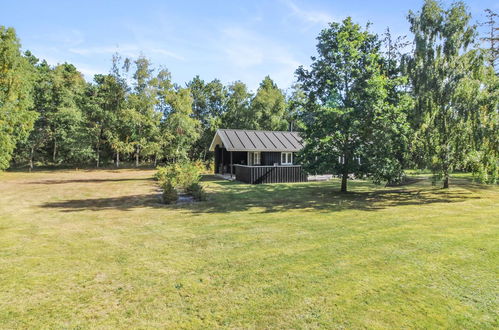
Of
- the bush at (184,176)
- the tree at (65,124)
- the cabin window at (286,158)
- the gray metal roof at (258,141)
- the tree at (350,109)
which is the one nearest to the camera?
the tree at (350,109)

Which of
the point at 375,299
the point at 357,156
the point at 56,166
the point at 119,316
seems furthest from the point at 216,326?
the point at 56,166

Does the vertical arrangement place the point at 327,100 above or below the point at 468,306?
above

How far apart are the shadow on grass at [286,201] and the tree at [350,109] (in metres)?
1.57

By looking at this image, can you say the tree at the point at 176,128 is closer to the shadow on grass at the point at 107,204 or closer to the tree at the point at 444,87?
the shadow on grass at the point at 107,204

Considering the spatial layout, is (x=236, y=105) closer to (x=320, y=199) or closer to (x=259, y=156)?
(x=259, y=156)

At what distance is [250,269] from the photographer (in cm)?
572

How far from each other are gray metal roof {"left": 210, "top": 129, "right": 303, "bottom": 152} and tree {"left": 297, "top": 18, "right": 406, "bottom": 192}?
8.34 m

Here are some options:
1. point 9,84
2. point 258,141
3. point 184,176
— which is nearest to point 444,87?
point 258,141

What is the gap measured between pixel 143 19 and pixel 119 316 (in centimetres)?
1223

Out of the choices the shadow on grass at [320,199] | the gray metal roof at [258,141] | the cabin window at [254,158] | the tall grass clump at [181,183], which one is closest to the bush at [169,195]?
the tall grass clump at [181,183]

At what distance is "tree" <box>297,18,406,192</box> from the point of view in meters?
15.0

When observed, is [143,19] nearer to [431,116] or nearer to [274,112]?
[431,116]

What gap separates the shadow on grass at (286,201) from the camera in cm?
1257

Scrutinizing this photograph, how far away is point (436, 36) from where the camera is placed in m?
17.3
